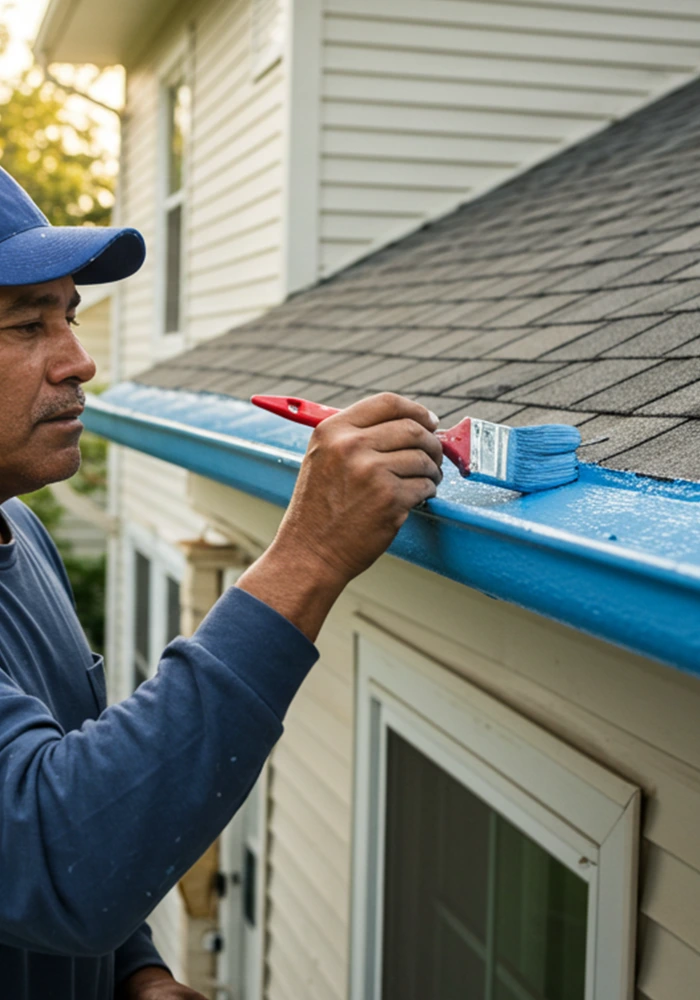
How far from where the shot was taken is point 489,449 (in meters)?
1.49

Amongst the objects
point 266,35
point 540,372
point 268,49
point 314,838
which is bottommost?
point 314,838

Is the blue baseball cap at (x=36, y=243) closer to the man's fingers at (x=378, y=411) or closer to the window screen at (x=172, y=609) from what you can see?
the man's fingers at (x=378, y=411)

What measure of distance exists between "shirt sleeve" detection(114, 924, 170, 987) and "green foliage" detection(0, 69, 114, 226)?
26.3 meters

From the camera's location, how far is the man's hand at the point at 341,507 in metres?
1.33

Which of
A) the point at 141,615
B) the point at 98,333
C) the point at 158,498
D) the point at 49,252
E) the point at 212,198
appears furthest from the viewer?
the point at 98,333

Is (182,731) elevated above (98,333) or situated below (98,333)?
below

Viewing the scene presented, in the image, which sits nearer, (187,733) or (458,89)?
(187,733)

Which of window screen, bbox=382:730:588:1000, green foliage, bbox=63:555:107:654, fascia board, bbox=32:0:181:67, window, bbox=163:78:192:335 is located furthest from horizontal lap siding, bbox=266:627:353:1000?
green foliage, bbox=63:555:107:654

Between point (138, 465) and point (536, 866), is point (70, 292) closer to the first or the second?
point (536, 866)

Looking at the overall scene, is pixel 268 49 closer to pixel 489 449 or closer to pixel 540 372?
pixel 540 372

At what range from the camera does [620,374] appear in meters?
2.26

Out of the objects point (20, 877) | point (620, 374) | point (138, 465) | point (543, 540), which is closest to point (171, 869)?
point (20, 877)

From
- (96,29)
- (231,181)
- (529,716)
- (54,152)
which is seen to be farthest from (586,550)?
(54,152)

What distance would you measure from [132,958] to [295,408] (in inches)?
48.2
